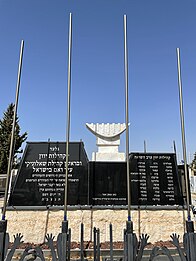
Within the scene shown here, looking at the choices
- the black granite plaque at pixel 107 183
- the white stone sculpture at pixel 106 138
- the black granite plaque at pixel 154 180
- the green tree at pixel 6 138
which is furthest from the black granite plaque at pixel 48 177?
the green tree at pixel 6 138

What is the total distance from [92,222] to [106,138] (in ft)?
8.86

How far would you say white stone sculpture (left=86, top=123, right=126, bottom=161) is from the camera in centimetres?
682

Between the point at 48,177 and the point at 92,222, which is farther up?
the point at 48,177

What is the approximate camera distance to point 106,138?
7094mm

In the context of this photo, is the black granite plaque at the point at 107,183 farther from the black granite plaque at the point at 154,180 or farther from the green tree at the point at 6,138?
the green tree at the point at 6,138

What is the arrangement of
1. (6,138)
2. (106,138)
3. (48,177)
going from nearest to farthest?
(48,177) < (106,138) < (6,138)

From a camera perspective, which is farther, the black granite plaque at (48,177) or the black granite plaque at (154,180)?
the black granite plaque at (154,180)

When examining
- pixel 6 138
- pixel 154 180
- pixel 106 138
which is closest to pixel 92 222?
pixel 154 180

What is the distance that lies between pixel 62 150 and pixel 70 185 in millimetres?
968

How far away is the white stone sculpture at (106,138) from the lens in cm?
682

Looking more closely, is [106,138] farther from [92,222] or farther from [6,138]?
[6,138]

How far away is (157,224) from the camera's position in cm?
554

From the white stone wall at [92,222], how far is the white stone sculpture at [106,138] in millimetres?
1852

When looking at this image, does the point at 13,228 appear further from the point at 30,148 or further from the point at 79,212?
the point at 30,148
